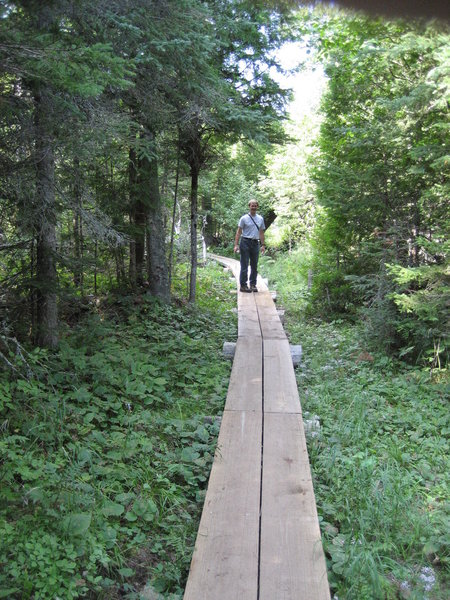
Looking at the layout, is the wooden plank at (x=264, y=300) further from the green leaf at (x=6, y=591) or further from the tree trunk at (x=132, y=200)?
the green leaf at (x=6, y=591)

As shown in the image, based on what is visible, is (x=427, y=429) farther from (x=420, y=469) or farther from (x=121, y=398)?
(x=121, y=398)

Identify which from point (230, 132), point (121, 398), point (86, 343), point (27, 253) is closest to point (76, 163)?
point (27, 253)

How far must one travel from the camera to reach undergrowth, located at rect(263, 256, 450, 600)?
10.1ft

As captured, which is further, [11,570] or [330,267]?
[330,267]

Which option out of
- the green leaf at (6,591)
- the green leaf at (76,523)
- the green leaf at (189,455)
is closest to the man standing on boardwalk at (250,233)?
the green leaf at (189,455)

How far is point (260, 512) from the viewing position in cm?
328

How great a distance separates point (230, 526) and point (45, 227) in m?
3.97

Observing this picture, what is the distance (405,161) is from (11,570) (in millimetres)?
8232

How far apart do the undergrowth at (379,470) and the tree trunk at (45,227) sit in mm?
3437

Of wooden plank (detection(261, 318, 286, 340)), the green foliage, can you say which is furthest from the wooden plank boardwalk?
the green foliage

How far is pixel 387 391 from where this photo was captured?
267 inches

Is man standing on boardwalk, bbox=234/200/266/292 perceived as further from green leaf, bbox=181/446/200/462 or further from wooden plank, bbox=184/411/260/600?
wooden plank, bbox=184/411/260/600

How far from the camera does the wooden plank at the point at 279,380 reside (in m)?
→ 5.15

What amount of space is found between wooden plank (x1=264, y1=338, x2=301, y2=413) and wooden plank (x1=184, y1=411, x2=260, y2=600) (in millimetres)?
693
